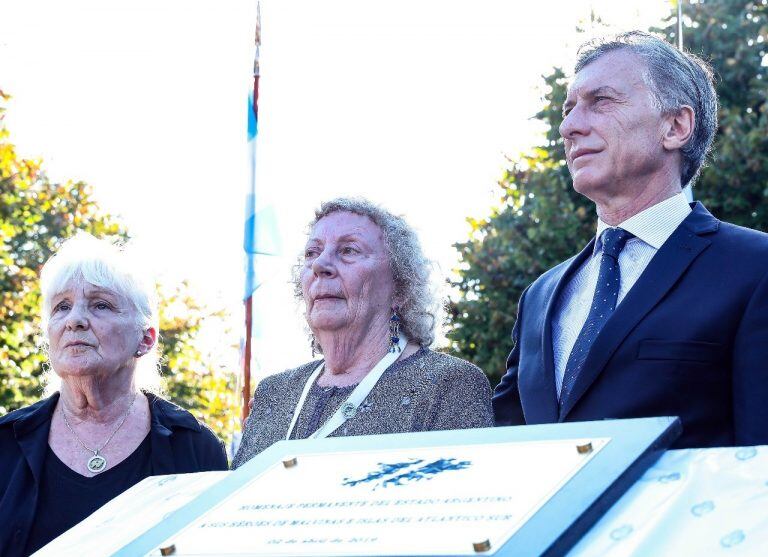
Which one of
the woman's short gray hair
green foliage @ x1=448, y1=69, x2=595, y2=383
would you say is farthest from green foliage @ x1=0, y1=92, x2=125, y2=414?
the woman's short gray hair

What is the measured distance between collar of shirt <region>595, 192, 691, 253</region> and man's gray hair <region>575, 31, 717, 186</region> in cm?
20

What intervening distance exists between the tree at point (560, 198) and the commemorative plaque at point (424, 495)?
33.5 ft

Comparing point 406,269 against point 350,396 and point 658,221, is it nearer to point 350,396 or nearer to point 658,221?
point 350,396

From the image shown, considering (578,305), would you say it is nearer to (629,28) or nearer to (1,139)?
(629,28)

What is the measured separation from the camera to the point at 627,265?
285 cm

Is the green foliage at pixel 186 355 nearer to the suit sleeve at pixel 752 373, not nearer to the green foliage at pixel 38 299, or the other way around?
the green foliage at pixel 38 299

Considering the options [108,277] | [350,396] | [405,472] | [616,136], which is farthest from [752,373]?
[108,277]

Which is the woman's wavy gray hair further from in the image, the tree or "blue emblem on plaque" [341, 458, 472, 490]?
the tree

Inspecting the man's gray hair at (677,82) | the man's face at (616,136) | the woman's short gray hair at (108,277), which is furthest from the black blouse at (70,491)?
the man's gray hair at (677,82)

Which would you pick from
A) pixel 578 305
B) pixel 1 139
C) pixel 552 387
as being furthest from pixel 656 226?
pixel 1 139

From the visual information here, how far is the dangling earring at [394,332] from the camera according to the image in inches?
155

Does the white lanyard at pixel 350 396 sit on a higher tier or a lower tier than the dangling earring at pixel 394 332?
lower

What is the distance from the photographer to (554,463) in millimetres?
1743

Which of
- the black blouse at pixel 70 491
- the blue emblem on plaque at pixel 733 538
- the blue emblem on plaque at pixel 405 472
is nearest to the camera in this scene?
the blue emblem on plaque at pixel 733 538
